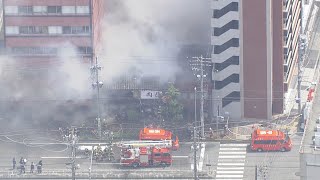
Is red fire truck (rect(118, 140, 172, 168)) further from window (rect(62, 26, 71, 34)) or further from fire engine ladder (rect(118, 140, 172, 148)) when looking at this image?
window (rect(62, 26, 71, 34))

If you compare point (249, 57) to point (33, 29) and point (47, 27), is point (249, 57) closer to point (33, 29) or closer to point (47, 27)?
point (47, 27)

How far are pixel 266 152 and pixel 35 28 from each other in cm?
1533

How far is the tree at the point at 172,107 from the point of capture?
90.1 meters

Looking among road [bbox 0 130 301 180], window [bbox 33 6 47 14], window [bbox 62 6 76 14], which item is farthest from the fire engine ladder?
window [bbox 33 6 47 14]

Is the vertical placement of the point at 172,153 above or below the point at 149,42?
below

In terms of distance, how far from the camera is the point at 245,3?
88438mm

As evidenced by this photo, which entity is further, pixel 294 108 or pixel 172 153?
pixel 294 108

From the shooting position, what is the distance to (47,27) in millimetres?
90875

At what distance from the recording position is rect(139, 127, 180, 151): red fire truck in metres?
87.2

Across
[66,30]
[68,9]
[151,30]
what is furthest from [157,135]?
[151,30]

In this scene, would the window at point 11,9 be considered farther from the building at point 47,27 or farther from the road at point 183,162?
the road at point 183,162

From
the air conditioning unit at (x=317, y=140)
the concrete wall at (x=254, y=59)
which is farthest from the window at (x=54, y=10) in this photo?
the air conditioning unit at (x=317, y=140)

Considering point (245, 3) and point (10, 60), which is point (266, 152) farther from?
point (10, 60)

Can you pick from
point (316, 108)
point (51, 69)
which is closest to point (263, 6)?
point (316, 108)
